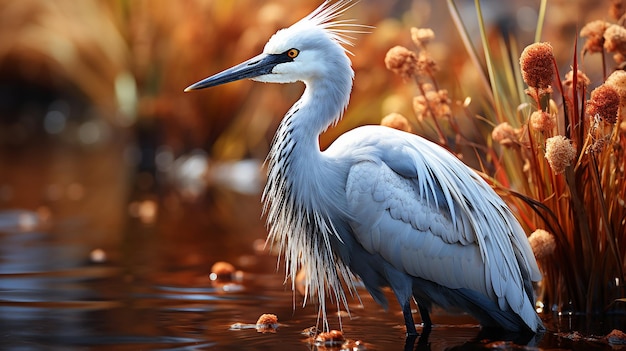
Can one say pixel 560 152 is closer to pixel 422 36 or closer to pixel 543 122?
pixel 543 122

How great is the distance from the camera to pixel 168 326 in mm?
5102

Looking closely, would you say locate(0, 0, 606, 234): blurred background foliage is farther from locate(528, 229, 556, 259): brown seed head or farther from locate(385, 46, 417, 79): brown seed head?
locate(528, 229, 556, 259): brown seed head

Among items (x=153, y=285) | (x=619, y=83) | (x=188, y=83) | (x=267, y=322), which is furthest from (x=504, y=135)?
(x=188, y=83)

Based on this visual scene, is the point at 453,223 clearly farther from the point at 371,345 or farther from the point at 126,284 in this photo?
the point at 126,284

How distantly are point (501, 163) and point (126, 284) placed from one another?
2369 mm

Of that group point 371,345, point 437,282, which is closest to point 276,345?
point 371,345

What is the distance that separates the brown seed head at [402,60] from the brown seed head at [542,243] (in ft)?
3.63

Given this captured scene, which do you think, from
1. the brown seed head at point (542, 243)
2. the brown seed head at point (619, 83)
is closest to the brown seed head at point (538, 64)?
the brown seed head at point (619, 83)

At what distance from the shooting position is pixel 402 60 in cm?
555

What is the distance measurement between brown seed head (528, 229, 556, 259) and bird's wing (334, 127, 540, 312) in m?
0.23

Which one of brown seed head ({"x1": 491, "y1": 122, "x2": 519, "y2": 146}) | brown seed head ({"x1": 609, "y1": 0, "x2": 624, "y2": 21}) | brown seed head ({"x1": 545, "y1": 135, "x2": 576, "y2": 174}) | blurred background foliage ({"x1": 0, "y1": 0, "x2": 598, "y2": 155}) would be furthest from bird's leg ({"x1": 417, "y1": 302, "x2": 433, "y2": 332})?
blurred background foliage ({"x1": 0, "y1": 0, "x2": 598, "y2": 155})

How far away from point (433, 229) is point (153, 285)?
201 cm

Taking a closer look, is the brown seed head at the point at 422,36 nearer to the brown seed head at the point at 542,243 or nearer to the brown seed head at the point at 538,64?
the brown seed head at the point at 538,64

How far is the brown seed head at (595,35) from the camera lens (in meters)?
5.50
